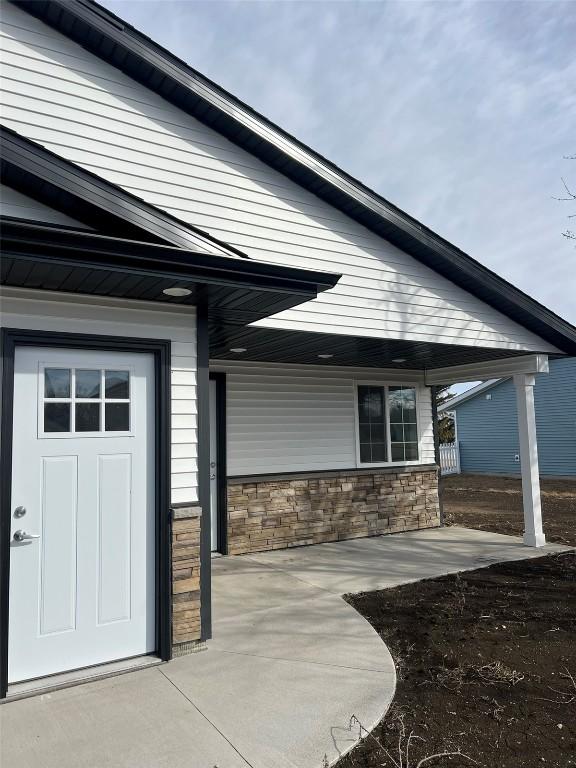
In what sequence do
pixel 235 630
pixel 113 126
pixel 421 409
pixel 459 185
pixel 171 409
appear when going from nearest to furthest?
pixel 171 409, pixel 235 630, pixel 113 126, pixel 421 409, pixel 459 185

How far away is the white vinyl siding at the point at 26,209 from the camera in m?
3.55

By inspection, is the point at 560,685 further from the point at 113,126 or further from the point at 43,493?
the point at 113,126

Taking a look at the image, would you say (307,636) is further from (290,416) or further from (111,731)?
(290,416)

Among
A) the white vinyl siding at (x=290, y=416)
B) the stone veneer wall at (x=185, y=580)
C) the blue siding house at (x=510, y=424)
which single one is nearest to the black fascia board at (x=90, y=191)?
the stone veneer wall at (x=185, y=580)

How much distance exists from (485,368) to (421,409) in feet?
4.58

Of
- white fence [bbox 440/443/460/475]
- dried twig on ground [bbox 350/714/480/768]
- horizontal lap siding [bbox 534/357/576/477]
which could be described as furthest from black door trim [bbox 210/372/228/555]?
horizontal lap siding [bbox 534/357/576/477]

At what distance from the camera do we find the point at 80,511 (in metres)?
3.60

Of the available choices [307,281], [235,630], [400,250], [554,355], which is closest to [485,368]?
[554,355]

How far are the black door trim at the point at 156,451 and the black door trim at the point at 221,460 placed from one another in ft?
10.6

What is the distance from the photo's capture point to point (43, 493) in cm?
348

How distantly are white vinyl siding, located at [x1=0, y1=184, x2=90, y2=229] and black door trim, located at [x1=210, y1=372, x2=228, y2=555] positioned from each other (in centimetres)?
366

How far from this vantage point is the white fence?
2034cm

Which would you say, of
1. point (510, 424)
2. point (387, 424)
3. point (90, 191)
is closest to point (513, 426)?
point (510, 424)

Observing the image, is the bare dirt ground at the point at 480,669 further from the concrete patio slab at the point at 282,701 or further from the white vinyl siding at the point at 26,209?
the white vinyl siding at the point at 26,209
